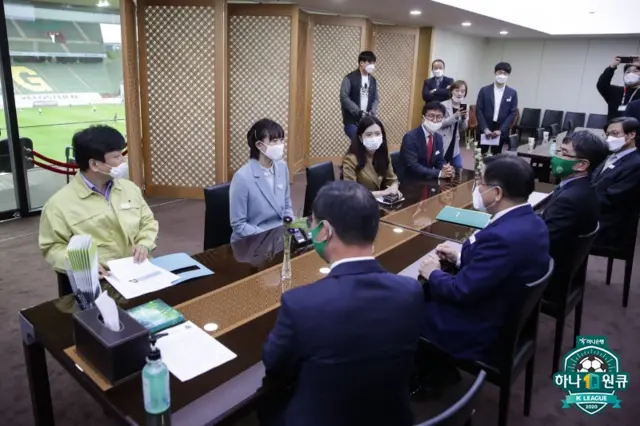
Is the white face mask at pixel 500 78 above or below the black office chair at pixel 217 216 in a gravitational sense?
above

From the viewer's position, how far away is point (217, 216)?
268cm

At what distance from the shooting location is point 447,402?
1785mm

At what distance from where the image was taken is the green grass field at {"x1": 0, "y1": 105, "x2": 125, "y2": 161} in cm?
488

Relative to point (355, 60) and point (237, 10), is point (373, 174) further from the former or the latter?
point (355, 60)

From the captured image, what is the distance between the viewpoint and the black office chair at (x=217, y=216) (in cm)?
265

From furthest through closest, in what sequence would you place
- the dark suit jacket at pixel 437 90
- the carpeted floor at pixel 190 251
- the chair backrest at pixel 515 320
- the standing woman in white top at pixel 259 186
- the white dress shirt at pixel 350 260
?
1. the dark suit jacket at pixel 437 90
2. the standing woman in white top at pixel 259 186
3. the carpeted floor at pixel 190 251
4. the chair backrest at pixel 515 320
5. the white dress shirt at pixel 350 260

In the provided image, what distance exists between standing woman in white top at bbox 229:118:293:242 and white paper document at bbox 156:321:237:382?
1.06m

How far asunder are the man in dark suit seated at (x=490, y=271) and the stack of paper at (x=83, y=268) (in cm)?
114

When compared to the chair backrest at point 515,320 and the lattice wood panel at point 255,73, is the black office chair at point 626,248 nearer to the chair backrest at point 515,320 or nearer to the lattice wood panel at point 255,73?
the chair backrest at point 515,320

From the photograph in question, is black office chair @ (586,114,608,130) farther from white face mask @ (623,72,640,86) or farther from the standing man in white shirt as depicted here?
the standing man in white shirt

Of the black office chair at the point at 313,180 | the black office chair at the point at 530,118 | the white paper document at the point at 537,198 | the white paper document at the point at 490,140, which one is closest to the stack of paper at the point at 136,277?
the black office chair at the point at 313,180

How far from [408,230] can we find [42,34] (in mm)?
4986

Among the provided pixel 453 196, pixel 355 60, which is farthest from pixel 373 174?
pixel 355 60

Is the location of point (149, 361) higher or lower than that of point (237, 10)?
lower
